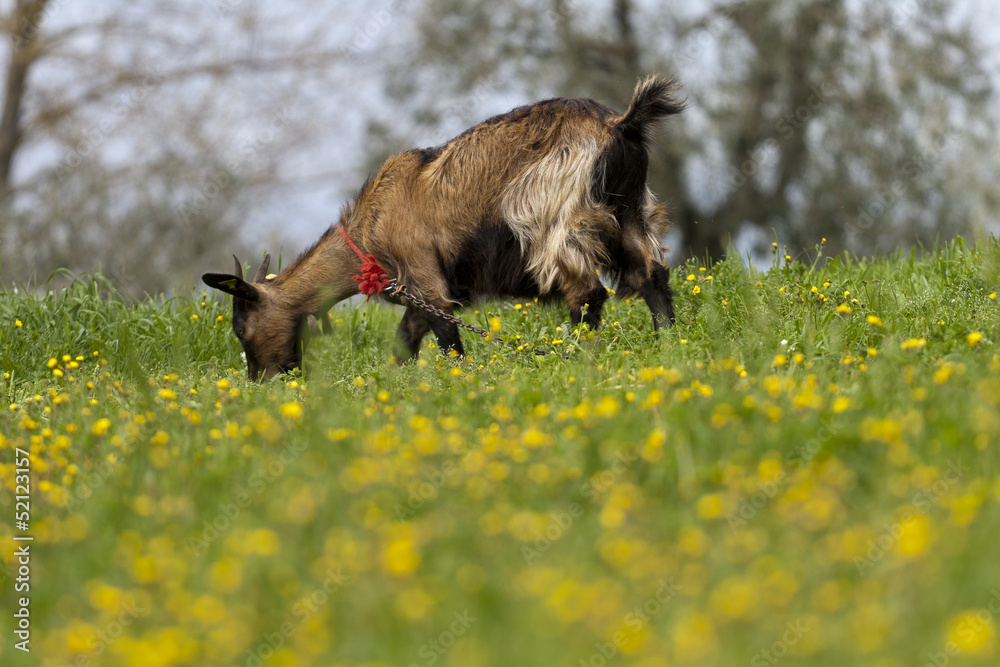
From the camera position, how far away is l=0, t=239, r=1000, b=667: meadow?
82.5 inches

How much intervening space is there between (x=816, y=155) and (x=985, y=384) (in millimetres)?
12578

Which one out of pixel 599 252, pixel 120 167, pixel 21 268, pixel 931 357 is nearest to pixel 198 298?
pixel 599 252

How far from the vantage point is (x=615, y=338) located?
5695mm

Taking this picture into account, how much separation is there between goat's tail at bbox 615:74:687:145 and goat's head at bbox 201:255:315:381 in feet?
8.30

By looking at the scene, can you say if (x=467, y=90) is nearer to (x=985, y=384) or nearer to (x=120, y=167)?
(x=120, y=167)

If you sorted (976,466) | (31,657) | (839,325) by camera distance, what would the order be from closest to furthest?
(31,657)
(976,466)
(839,325)

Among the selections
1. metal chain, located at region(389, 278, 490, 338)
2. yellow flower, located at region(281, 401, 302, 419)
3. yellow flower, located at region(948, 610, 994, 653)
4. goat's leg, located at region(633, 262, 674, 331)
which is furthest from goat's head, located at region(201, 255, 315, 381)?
yellow flower, located at region(948, 610, 994, 653)

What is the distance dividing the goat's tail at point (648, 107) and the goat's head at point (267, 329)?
2529 mm

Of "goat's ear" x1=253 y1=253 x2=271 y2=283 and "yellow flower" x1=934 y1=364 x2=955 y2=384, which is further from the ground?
"yellow flower" x1=934 y1=364 x2=955 y2=384

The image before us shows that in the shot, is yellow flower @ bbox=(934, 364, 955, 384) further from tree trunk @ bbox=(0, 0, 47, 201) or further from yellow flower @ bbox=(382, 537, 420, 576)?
tree trunk @ bbox=(0, 0, 47, 201)

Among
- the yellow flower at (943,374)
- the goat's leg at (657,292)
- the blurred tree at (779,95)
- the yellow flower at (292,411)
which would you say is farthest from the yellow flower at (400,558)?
the blurred tree at (779,95)

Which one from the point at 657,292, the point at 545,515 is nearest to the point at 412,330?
the point at 657,292

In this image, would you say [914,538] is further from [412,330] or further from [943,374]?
[412,330]

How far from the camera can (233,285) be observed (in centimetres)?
629
